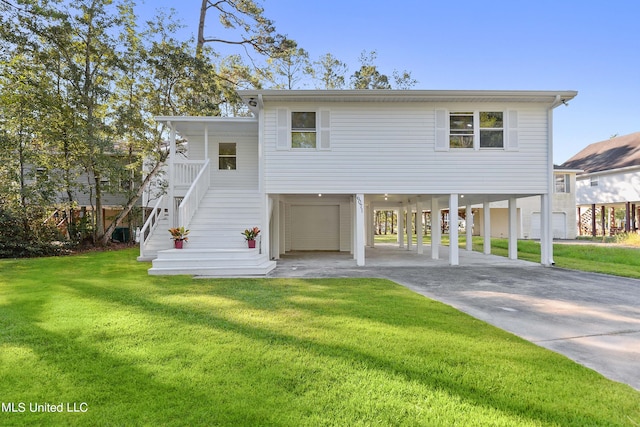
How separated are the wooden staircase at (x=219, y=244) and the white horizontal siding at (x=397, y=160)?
1.59 m

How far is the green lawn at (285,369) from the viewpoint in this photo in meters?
2.36

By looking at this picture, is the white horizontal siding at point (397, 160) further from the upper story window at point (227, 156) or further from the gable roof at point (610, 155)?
the gable roof at point (610, 155)

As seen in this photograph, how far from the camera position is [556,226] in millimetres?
23406

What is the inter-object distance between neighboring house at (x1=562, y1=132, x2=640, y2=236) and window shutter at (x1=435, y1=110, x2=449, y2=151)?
1880cm

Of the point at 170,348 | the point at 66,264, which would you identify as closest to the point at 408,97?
the point at 170,348

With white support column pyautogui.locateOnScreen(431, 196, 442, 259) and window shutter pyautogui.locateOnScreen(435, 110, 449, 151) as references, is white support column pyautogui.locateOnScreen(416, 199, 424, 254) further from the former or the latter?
window shutter pyautogui.locateOnScreen(435, 110, 449, 151)

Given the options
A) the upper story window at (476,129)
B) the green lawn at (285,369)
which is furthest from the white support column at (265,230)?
the upper story window at (476,129)

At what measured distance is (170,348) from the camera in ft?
11.5

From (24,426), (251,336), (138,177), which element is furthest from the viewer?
(138,177)

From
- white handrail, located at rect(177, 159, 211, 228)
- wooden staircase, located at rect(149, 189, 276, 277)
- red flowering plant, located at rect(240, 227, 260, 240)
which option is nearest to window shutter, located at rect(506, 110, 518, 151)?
wooden staircase, located at rect(149, 189, 276, 277)

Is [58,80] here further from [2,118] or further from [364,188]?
[364,188]

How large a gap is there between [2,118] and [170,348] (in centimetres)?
1479

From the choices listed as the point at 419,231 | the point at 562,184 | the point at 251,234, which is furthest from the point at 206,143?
the point at 562,184

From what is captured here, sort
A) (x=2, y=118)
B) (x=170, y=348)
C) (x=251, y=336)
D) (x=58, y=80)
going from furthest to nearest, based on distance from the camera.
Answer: (x=58, y=80) < (x=2, y=118) < (x=251, y=336) < (x=170, y=348)
